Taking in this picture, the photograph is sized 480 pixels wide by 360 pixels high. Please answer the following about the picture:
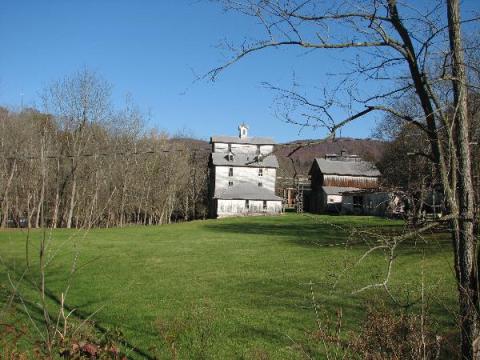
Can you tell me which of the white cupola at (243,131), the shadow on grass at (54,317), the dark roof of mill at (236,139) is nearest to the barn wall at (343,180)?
the dark roof of mill at (236,139)

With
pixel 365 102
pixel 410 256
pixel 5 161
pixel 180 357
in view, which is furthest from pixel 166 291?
pixel 5 161

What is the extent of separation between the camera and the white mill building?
58.6m

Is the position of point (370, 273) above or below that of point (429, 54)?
below

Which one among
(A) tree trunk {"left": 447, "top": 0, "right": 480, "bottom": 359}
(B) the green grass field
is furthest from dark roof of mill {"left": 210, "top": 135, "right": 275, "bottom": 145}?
(A) tree trunk {"left": 447, "top": 0, "right": 480, "bottom": 359}

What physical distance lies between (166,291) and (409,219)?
11.0m

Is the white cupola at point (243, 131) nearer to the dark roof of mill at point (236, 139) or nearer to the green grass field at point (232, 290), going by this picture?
the dark roof of mill at point (236, 139)

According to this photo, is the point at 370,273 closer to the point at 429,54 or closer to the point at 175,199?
the point at 429,54

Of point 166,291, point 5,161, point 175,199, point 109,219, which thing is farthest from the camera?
point 175,199

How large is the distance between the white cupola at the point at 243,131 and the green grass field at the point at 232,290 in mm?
44530

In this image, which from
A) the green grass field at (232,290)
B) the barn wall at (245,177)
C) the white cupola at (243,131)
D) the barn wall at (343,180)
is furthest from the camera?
the white cupola at (243,131)

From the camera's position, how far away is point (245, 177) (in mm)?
62438

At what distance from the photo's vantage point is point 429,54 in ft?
11.8

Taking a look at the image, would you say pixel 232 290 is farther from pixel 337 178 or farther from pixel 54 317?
pixel 337 178

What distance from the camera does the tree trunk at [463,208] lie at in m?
3.30
